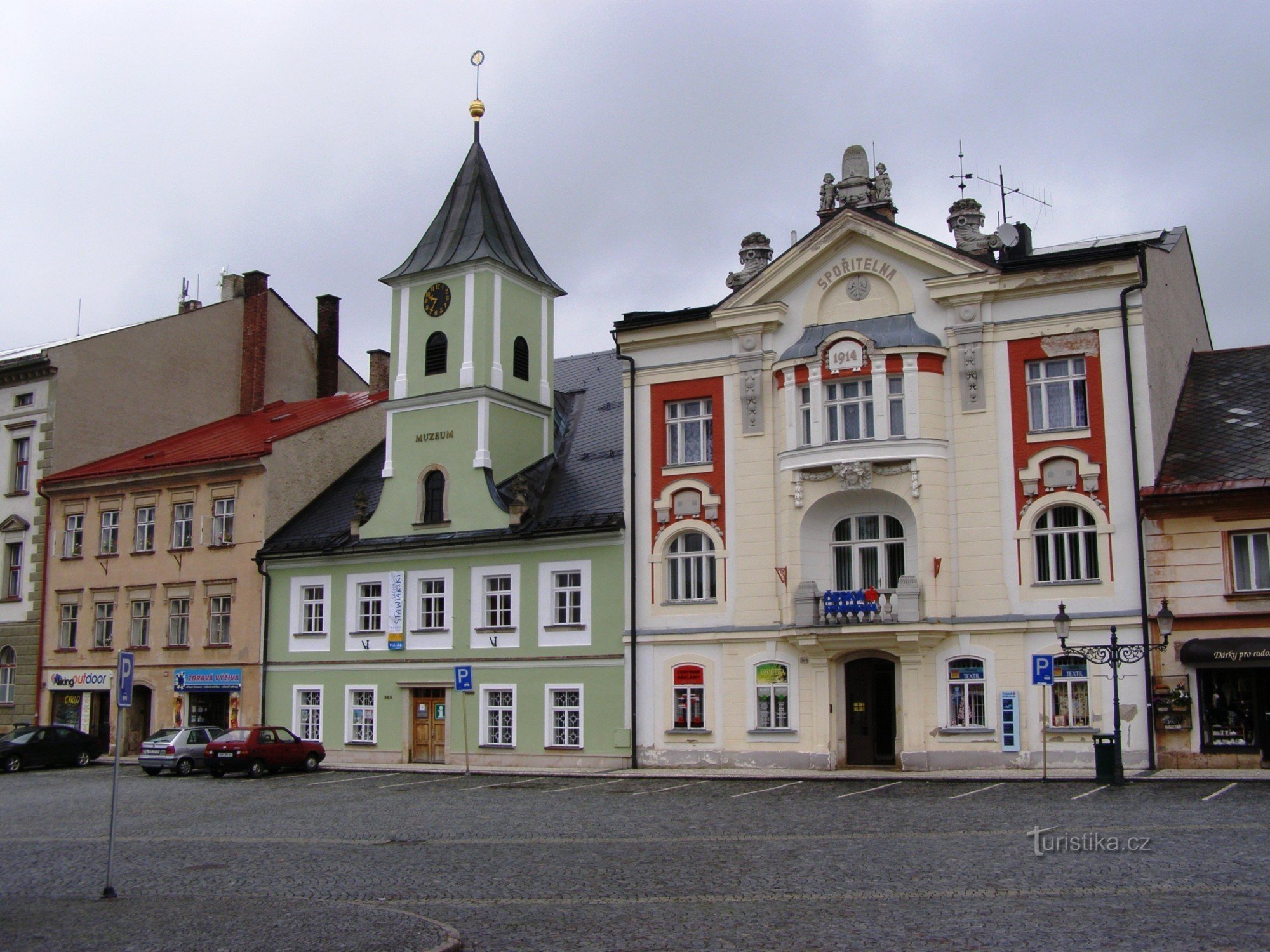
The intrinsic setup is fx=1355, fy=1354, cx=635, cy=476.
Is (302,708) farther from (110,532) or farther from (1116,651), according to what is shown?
(1116,651)

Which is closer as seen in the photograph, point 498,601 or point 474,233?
point 498,601

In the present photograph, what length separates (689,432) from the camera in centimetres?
3559

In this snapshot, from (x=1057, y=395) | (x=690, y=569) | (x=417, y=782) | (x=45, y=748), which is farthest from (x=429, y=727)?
(x=1057, y=395)

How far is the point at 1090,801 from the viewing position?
2255 centimetres

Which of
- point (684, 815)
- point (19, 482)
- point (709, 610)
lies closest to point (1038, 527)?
point (709, 610)

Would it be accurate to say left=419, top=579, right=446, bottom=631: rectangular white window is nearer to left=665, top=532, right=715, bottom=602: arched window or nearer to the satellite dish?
left=665, top=532, right=715, bottom=602: arched window

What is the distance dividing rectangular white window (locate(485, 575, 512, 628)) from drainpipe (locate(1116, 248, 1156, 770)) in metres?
16.7

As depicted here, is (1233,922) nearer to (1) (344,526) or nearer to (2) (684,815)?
(2) (684,815)

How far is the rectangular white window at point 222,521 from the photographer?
141ft

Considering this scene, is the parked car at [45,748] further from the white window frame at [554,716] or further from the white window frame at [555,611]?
the white window frame at [555,611]

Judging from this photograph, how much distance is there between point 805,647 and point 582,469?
391 inches

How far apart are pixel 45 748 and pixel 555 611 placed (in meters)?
16.1

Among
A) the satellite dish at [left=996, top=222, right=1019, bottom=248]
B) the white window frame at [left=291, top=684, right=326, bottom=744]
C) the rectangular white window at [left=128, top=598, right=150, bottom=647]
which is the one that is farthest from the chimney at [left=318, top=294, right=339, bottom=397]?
the satellite dish at [left=996, top=222, right=1019, bottom=248]

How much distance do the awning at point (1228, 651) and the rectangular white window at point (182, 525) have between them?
3027 centimetres
